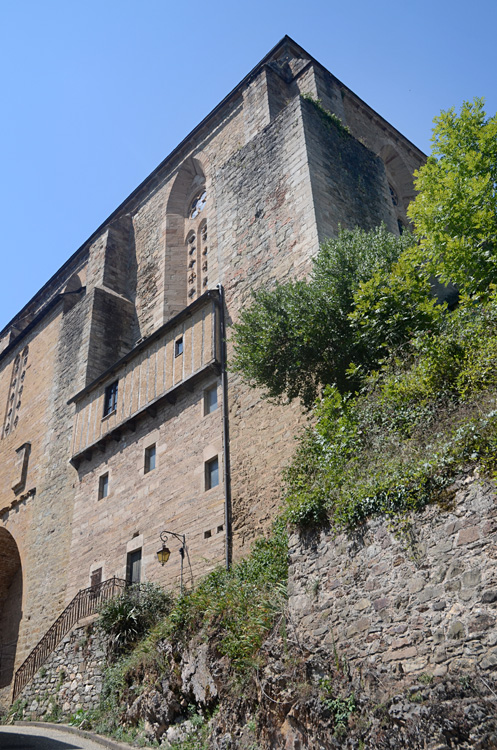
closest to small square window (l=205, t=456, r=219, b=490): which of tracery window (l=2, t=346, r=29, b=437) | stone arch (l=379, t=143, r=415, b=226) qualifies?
stone arch (l=379, t=143, r=415, b=226)

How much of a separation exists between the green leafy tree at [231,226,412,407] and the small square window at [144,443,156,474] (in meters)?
4.11

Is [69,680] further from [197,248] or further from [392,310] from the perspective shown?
[197,248]

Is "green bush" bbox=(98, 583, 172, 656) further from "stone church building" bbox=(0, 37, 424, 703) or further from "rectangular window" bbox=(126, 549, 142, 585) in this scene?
"rectangular window" bbox=(126, 549, 142, 585)

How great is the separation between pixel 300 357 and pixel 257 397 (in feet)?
7.54

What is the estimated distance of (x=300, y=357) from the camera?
10.5 m

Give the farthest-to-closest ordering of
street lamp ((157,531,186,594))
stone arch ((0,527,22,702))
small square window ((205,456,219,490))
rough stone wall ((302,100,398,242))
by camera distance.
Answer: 1. stone arch ((0,527,22,702))
2. rough stone wall ((302,100,398,242))
3. small square window ((205,456,219,490))
4. street lamp ((157,531,186,594))

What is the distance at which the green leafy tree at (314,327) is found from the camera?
1025 centimetres

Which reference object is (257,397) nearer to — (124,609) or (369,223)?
(124,609)

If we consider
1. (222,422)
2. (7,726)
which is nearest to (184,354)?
(222,422)

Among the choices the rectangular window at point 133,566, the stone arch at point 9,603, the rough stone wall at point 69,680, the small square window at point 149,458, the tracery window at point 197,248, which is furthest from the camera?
the tracery window at point 197,248

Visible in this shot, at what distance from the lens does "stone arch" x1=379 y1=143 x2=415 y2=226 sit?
69.3 feet

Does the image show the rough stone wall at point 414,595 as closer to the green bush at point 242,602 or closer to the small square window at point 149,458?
the green bush at point 242,602

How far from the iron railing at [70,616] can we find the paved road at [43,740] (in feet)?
7.14

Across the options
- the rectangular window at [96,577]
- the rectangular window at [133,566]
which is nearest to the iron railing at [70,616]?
the rectangular window at [133,566]
